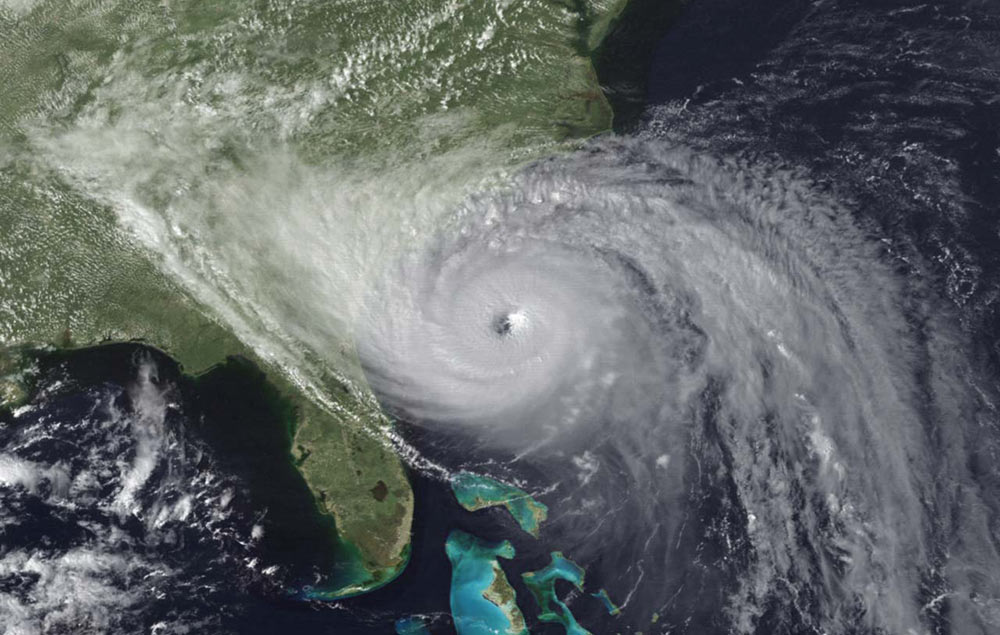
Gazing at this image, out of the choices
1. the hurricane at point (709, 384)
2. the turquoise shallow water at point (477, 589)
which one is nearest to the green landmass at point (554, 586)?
the hurricane at point (709, 384)

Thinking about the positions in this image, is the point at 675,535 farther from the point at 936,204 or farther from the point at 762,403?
the point at 936,204

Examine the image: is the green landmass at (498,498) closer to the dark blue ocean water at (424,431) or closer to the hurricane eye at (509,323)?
the dark blue ocean water at (424,431)

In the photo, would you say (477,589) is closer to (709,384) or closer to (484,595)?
(484,595)

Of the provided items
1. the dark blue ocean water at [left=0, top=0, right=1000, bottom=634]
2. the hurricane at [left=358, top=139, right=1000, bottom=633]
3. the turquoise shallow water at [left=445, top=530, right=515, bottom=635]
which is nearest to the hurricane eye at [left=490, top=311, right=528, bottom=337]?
the hurricane at [left=358, top=139, right=1000, bottom=633]

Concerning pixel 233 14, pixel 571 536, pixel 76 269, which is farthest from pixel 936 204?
pixel 76 269

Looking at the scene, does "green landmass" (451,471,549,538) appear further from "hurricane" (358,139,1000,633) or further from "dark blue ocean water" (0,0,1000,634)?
"hurricane" (358,139,1000,633)

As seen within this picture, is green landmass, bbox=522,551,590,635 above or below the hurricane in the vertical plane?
below
